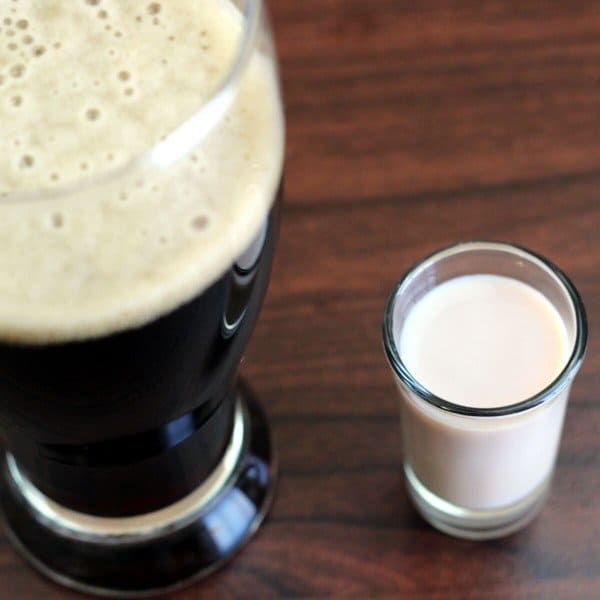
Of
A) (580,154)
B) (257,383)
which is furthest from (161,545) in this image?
(580,154)

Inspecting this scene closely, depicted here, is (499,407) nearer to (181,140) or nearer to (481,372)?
(481,372)

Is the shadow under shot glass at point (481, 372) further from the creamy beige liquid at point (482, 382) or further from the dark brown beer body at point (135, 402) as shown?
the dark brown beer body at point (135, 402)

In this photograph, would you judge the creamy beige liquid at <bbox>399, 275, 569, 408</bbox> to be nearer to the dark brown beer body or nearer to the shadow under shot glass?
the shadow under shot glass

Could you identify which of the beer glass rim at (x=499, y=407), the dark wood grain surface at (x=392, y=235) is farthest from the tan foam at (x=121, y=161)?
the dark wood grain surface at (x=392, y=235)

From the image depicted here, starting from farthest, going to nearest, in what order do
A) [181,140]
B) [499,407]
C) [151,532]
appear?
[151,532], [499,407], [181,140]

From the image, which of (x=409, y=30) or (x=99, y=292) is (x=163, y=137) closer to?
(x=99, y=292)

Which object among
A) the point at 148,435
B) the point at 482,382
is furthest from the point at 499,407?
the point at 148,435
